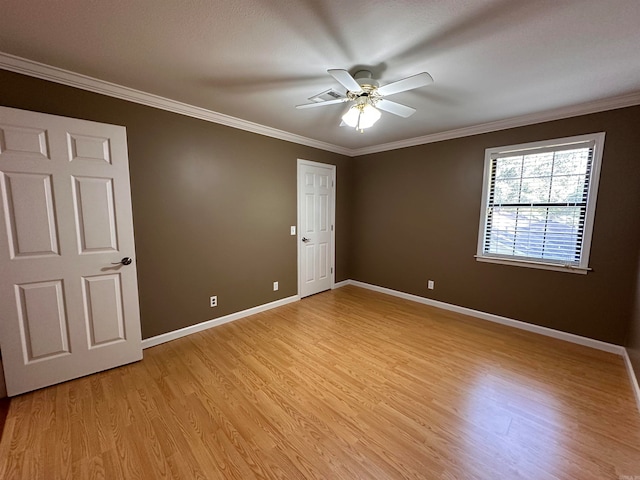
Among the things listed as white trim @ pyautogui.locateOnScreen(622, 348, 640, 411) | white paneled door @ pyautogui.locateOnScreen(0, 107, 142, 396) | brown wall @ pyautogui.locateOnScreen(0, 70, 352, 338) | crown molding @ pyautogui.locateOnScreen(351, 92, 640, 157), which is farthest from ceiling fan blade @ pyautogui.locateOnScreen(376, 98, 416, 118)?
white trim @ pyautogui.locateOnScreen(622, 348, 640, 411)

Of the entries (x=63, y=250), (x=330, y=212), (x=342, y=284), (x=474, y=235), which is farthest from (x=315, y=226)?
(x=63, y=250)

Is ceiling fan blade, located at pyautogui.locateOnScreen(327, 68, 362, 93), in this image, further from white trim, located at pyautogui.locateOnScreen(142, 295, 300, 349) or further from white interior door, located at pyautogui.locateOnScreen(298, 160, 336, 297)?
white trim, located at pyautogui.locateOnScreen(142, 295, 300, 349)

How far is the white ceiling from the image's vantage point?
53.4 inches

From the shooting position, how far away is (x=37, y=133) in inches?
73.7

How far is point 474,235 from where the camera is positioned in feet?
11.1

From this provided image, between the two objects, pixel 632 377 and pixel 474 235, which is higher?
pixel 474 235

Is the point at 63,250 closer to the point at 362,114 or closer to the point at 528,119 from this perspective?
the point at 362,114

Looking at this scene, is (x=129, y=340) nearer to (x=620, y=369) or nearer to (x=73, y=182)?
(x=73, y=182)

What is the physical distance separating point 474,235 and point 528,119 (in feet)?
4.64

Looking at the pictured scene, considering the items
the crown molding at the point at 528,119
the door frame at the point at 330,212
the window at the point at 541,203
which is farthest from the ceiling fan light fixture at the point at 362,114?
the window at the point at 541,203

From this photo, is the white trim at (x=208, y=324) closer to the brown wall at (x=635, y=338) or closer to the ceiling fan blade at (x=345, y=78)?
the ceiling fan blade at (x=345, y=78)

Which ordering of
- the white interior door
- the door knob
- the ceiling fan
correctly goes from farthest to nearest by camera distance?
the white interior door, the door knob, the ceiling fan

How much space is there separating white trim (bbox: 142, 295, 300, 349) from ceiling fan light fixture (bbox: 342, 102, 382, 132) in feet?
8.54

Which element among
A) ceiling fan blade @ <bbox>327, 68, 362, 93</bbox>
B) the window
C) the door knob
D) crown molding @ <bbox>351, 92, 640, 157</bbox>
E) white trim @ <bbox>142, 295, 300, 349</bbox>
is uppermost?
crown molding @ <bbox>351, 92, 640, 157</bbox>
